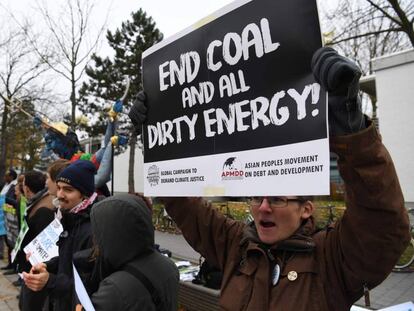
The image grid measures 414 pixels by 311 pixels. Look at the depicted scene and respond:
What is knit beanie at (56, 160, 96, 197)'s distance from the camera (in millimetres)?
3162

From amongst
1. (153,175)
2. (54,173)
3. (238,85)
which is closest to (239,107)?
(238,85)

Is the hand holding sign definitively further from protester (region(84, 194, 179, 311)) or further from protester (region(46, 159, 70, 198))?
protester (region(46, 159, 70, 198))

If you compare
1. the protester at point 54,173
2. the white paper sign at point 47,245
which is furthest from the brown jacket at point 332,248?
the protester at point 54,173

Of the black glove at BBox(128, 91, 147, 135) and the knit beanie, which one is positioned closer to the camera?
the black glove at BBox(128, 91, 147, 135)

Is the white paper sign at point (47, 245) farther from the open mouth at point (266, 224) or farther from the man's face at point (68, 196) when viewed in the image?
the open mouth at point (266, 224)

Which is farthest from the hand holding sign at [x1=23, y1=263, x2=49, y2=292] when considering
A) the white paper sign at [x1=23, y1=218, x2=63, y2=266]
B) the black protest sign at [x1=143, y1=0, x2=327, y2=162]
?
the black protest sign at [x1=143, y1=0, x2=327, y2=162]

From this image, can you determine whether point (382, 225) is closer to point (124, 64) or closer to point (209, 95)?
point (209, 95)

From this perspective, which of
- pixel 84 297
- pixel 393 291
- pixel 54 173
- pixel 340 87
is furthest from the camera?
pixel 393 291

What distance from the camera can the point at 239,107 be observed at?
5.54 feet

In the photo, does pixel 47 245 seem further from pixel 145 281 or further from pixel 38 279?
pixel 145 281

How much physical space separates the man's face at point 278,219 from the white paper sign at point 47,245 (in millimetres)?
1868

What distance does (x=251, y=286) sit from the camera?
5.40 ft

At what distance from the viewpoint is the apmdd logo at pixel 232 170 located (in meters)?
1.63

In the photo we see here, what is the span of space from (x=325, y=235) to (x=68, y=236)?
6.47 ft
